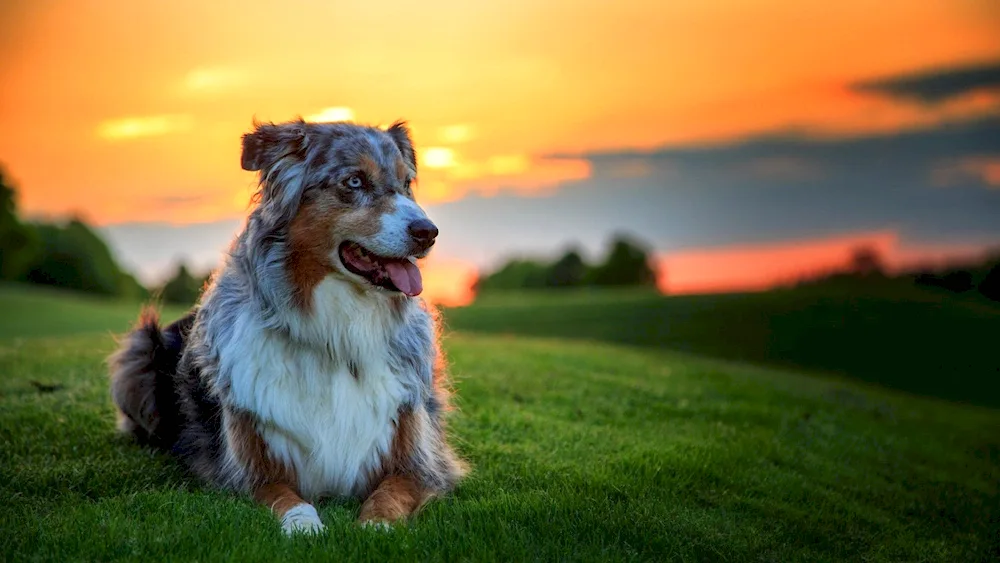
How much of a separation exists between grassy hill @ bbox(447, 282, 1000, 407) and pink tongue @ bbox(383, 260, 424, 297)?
775 inches

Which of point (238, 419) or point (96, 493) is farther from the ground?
point (238, 419)

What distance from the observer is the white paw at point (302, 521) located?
5191 millimetres

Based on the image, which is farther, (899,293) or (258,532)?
(899,293)

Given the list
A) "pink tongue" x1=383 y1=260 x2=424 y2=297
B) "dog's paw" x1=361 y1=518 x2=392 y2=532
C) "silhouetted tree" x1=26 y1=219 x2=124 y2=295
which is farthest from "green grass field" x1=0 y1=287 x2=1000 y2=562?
"silhouetted tree" x1=26 y1=219 x2=124 y2=295

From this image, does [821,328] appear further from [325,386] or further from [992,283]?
[325,386]

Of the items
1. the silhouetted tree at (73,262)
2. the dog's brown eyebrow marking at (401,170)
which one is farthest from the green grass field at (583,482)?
the silhouetted tree at (73,262)

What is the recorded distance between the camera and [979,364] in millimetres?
22891

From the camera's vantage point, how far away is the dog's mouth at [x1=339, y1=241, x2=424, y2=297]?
18.4 feet

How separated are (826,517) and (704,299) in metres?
23.7

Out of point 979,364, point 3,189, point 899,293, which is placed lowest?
point 979,364

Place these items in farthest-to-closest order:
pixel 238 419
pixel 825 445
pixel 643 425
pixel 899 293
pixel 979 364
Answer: pixel 899 293
pixel 979 364
pixel 825 445
pixel 643 425
pixel 238 419

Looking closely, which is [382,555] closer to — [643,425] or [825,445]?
[643,425]

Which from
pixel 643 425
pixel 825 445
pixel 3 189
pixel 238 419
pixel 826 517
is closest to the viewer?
pixel 238 419

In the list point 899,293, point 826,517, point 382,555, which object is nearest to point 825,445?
point 826,517
